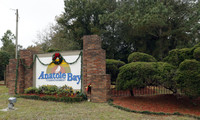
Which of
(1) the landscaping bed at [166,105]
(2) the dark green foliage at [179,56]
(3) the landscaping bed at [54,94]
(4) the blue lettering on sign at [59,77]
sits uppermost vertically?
(2) the dark green foliage at [179,56]

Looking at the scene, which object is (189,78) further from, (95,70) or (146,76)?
(95,70)

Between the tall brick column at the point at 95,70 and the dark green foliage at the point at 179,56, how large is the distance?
2.64 m

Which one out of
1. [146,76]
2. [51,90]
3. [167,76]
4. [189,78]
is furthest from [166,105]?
[51,90]

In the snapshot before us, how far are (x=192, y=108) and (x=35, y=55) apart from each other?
7.68 m

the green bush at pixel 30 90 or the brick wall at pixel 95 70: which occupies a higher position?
the brick wall at pixel 95 70

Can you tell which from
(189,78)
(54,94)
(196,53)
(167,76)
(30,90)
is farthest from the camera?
(30,90)

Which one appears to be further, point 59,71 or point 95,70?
point 59,71

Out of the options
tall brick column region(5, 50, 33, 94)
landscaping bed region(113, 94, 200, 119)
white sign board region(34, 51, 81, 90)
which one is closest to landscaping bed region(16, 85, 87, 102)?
white sign board region(34, 51, 81, 90)

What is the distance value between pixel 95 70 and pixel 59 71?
2.08 m

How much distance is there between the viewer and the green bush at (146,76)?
18.2 feet

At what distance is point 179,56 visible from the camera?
20.0 feet

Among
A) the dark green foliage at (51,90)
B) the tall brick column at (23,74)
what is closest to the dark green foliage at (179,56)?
the dark green foliage at (51,90)

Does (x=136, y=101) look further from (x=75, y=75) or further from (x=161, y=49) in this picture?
(x=161, y=49)

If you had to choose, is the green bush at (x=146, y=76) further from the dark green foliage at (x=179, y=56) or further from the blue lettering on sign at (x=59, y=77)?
the blue lettering on sign at (x=59, y=77)
